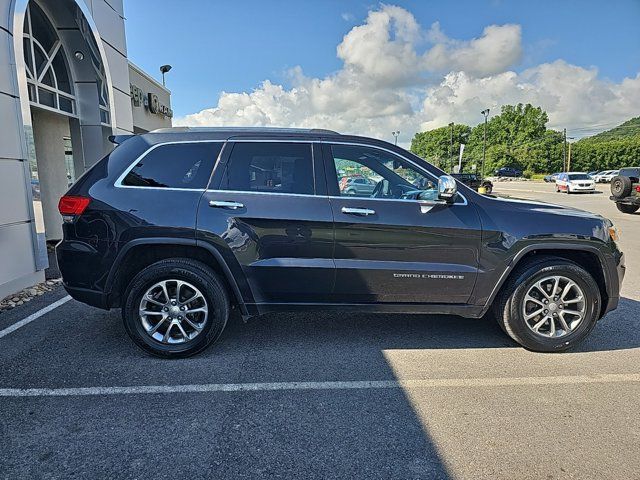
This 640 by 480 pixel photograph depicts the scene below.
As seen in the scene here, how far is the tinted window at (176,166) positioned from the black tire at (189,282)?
69cm

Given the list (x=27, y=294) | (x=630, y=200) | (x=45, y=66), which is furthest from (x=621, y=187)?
(x=27, y=294)

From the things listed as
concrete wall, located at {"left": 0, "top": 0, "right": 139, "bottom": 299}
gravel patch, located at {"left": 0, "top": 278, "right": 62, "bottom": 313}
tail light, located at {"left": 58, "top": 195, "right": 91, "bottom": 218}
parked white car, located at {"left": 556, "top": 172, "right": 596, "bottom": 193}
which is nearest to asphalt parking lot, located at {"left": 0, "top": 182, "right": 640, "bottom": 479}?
gravel patch, located at {"left": 0, "top": 278, "right": 62, "bottom": 313}

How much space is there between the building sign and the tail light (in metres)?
9.52

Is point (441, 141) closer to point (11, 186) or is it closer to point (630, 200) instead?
point (630, 200)

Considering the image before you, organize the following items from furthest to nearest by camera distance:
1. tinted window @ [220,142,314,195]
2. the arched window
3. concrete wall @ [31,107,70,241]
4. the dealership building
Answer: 1. concrete wall @ [31,107,70,241]
2. the arched window
3. the dealership building
4. tinted window @ [220,142,314,195]

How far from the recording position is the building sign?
12469mm

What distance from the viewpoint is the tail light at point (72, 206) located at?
3561mm

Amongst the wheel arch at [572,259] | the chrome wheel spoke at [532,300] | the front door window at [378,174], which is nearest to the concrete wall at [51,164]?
the front door window at [378,174]

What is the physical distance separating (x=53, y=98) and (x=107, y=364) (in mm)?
6297

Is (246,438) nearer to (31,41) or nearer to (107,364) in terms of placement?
(107,364)

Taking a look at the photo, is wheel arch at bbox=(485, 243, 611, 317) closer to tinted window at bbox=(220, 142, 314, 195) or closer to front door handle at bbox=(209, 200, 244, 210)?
tinted window at bbox=(220, 142, 314, 195)

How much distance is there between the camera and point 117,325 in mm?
4316

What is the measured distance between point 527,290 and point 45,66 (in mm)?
8508

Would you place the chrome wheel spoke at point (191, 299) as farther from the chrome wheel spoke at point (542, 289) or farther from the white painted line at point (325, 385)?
the chrome wheel spoke at point (542, 289)
